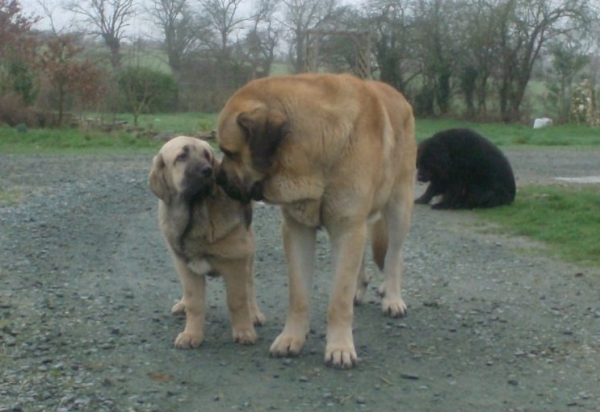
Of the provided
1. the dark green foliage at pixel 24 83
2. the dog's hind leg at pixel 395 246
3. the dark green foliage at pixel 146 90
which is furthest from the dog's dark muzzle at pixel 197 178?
the dark green foliage at pixel 24 83

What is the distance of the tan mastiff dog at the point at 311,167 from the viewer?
4.91 metres

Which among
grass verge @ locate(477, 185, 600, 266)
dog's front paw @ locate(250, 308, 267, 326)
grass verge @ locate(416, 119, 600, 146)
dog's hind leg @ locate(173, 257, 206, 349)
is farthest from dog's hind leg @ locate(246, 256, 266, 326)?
grass verge @ locate(416, 119, 600, 146)

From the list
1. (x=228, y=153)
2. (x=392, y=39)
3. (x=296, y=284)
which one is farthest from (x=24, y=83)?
(x=228, y=153)

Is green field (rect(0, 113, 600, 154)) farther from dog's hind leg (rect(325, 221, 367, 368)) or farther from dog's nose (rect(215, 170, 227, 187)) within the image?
dog's hind leg (rect(325, 221, 367, 368))

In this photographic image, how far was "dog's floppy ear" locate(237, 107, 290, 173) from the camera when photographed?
4.84 meters

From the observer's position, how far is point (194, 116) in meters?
32.9

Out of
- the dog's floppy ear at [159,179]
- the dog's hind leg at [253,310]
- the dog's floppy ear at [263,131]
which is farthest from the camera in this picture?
the dog's hind leg at [253,310]

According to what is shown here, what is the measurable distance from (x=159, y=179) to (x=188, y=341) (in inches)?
36.4

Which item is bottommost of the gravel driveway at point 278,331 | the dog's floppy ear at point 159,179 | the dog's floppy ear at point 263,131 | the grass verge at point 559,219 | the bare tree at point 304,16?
the grass verge at point 559,219

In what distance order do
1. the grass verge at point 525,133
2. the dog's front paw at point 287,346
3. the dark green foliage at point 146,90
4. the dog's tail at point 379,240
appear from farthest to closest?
1. the dark green foliage at point 146,90
2. the grass verge at point 525,133
3. the dog's tail at point 379,240
4. the dog's front paw at point 287,346

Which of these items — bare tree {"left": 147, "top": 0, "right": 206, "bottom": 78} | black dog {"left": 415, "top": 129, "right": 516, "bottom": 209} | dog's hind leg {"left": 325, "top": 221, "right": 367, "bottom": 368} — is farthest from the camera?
bare tree {"left": 147, "top": 0, "right": 206, "bottom": 78}

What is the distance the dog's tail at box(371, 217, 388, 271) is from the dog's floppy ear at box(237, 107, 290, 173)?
163 centimetres

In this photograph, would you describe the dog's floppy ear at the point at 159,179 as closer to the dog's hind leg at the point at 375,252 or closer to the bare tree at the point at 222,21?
the dog's hind leg at the point at 375,252

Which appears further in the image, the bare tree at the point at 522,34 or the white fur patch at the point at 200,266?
the bare tree at the point at 522,34
